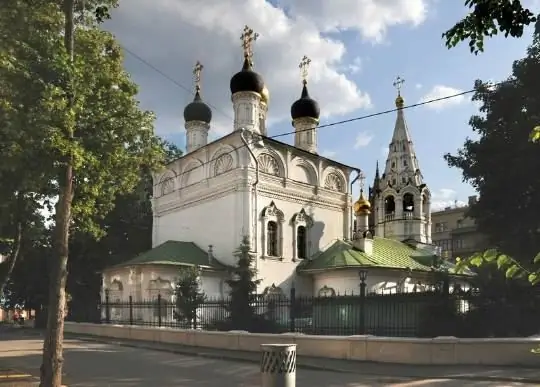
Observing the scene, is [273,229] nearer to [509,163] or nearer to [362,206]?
[362,206]

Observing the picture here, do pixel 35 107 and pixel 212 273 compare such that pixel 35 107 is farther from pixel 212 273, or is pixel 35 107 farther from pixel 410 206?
pixel 410 206

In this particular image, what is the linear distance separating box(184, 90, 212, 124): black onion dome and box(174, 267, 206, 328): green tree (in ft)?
51.1

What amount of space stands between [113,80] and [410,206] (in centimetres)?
3091

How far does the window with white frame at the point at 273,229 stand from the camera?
2947 centimetres

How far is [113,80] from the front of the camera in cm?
1162

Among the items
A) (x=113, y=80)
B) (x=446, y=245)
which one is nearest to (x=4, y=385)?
(x=113, y=80)

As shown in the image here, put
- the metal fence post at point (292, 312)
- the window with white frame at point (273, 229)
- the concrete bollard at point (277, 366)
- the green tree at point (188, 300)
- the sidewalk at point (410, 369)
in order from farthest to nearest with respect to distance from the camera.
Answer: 1. the window with white frame at point (273, 229)
2. the green tree at point (188, 300)
3. the metal fence post at point (292, 312)
4. the sidewalk at point (410, 369)
5. the concrete bollard at point (277, 366)

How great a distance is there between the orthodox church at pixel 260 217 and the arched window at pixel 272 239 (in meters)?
0.05

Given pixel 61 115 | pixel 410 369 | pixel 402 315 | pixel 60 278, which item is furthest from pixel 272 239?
pixel 61 115

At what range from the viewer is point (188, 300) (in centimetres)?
2067

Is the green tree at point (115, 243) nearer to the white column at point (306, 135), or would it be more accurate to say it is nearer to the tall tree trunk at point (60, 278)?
the white column at point (306, 135)

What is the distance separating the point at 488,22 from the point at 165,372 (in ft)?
38.6

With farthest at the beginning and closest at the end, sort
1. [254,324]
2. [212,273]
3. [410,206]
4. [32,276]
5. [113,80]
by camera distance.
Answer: [410,206], [32,276], [212,273], [254,324], [113,80]

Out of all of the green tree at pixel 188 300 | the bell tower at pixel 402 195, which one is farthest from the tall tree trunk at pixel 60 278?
the bell tower at pixel 402 195
